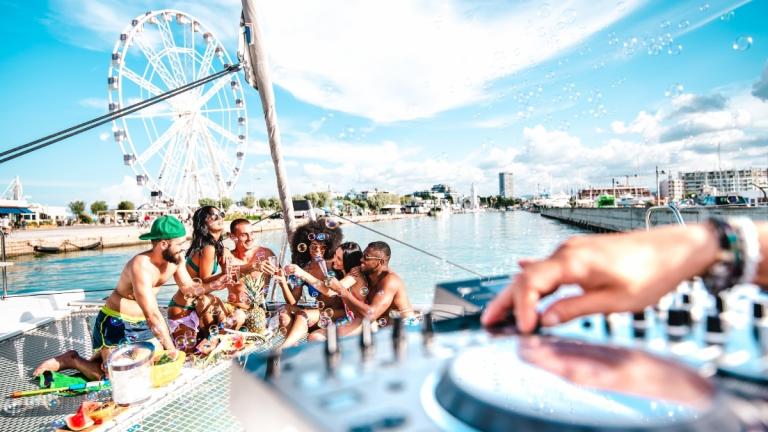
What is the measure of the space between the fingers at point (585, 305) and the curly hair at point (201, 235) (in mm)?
3940

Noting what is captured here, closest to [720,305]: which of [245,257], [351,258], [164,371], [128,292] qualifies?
[164,371]

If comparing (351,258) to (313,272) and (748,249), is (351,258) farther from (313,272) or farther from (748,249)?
(748,249)

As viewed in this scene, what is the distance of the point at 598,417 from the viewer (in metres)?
0.43

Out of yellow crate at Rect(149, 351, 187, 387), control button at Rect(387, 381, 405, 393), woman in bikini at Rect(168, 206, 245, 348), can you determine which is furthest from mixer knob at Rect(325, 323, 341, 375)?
woman in bikini at Rect(168, 206, 245, 348)

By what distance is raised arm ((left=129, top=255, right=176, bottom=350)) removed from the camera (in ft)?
9.73

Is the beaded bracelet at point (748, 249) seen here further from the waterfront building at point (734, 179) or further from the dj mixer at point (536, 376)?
the waterfront building at point (734, 179)

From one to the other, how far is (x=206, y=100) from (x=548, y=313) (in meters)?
26.7

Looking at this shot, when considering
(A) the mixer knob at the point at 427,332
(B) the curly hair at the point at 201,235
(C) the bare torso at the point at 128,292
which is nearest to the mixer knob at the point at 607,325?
(A) the mixer knob at the point at 427,332

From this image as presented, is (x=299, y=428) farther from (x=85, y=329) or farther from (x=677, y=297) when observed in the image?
(x=85, y=329)

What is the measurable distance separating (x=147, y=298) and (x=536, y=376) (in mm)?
3138

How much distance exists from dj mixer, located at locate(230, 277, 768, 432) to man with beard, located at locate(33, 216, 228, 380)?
273 centimetres

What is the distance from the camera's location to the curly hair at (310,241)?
390 centimetres

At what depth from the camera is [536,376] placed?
21.1 inches

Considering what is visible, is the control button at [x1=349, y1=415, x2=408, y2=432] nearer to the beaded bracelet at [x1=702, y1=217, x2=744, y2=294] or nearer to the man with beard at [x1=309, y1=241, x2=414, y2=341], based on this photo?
the beaded bracelet at [x1=702, y1=217, x2=744, y2=294]
